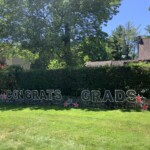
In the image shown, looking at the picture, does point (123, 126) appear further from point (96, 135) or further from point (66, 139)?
point (66, 139)

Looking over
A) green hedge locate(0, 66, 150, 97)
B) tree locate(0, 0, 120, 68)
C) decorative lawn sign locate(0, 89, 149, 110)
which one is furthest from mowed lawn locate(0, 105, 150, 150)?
tree locate(0, 0, 120, 68)

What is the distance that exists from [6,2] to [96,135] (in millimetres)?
18805

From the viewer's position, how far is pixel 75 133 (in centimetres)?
948

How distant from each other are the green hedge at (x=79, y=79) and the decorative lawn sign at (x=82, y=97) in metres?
0.40

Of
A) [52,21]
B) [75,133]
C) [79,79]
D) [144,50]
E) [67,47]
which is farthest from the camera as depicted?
[144,50]

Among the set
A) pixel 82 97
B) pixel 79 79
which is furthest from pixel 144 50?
A: pixel 82 97

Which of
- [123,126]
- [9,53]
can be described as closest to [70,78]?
[123,126]

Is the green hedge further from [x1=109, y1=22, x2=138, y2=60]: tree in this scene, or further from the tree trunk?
[x1=109, y1=22, x2=138, y2=60]: tree

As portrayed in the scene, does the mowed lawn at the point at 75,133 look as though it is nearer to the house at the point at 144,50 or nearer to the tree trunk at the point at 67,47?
the tree trunk at the point at 67,47

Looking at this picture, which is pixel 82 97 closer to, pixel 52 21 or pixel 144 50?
pixel 52 21

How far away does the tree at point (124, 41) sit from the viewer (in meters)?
70.5

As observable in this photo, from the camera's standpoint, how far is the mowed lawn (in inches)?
326

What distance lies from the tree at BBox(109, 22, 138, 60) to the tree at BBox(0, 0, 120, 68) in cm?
4342

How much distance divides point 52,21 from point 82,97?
1058 cm
